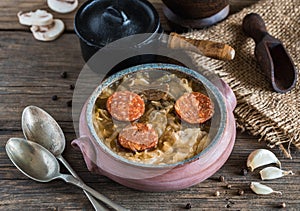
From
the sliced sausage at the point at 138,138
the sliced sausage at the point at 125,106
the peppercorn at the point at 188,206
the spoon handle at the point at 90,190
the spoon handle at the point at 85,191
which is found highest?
the sliced sausage at the point at 125,106

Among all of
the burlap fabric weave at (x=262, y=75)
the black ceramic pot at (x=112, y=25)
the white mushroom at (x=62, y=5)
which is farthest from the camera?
the white mushroom at (x=62, y=5)

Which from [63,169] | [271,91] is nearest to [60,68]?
[63,169]

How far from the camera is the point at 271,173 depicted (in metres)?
1.54

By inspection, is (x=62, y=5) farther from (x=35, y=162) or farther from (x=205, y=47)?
(x=35, y=162)

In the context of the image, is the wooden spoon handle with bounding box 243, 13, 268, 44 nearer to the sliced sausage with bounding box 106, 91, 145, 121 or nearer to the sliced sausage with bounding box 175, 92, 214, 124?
the sliced sausage with bounding box 175, 92, 214, 124

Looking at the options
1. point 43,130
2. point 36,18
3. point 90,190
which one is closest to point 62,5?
point 36,18

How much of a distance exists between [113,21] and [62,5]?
393 millimetres

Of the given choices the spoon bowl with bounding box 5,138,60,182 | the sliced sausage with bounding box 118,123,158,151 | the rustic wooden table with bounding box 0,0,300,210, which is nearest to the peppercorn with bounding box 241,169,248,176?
the rustic wooden table with bounding box 0,0,300,210

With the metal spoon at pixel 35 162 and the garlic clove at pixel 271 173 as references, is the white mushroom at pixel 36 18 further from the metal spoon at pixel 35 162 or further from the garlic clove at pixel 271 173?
the garlic clove at pixel 271 173

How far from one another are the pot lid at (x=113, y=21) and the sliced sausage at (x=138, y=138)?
378 mm

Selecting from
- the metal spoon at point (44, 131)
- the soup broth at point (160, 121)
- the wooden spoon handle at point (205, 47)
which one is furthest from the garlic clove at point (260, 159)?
the metal spoon at point (44, 131)

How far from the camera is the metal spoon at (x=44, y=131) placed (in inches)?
61.6

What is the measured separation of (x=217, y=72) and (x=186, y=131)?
0.38m

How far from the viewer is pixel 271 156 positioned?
1.57 meters
